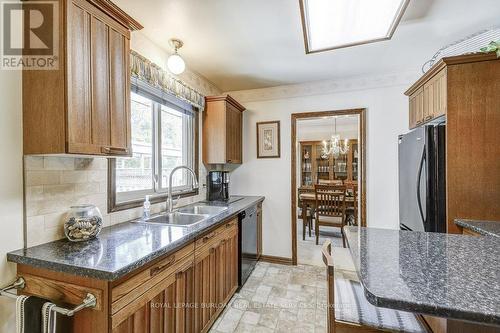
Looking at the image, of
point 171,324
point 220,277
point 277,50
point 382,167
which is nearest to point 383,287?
point 171,324

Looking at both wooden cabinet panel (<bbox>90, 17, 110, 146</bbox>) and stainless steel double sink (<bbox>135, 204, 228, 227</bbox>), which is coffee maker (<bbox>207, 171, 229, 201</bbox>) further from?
wooden cabinet panel (<bbox>90, 17, 110, 146</bbox>)

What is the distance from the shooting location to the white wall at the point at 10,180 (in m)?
1.12

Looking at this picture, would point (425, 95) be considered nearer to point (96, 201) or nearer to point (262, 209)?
point (262, 209)

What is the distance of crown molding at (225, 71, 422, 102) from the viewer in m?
2.82

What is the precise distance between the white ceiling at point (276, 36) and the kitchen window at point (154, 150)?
1.73 feet

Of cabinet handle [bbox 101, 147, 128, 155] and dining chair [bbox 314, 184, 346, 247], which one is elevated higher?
cabinet handle [bbox 101, 147, 128, 155]

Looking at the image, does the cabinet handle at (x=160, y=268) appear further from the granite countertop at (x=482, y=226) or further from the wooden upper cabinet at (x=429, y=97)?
the wooden upper cabinet at (x=429, y=97)

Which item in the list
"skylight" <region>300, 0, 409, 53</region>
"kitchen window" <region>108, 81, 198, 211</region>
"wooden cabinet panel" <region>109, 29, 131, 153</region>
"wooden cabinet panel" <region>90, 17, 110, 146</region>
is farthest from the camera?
"kitchen window" <region>108, 81, 198, 211</region>

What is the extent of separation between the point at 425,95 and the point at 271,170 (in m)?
1.90

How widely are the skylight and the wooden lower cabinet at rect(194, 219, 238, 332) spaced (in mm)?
1794

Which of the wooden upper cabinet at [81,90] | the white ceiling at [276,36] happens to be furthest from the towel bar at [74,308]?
the white ceiling at [276,36]

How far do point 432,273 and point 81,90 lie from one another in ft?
5.62

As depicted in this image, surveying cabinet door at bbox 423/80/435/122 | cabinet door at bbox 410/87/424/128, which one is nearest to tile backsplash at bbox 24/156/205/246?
cabinet door at bbox 423/80/435/122

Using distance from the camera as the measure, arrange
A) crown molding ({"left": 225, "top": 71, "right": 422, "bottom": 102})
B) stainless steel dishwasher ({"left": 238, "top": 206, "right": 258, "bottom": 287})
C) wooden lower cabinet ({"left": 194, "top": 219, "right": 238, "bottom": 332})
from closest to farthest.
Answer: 1. wooden lower cabinet ({"left": 194, "top": 219, "right": 238, "bottom": 332})
2. stainless steel dishwasher ({"left": 238, "top": 206, "right": 258, "bottom": 287})
3. crown molding ({"left": 225, "top": 71, "right": 422, "bottom": 102})
